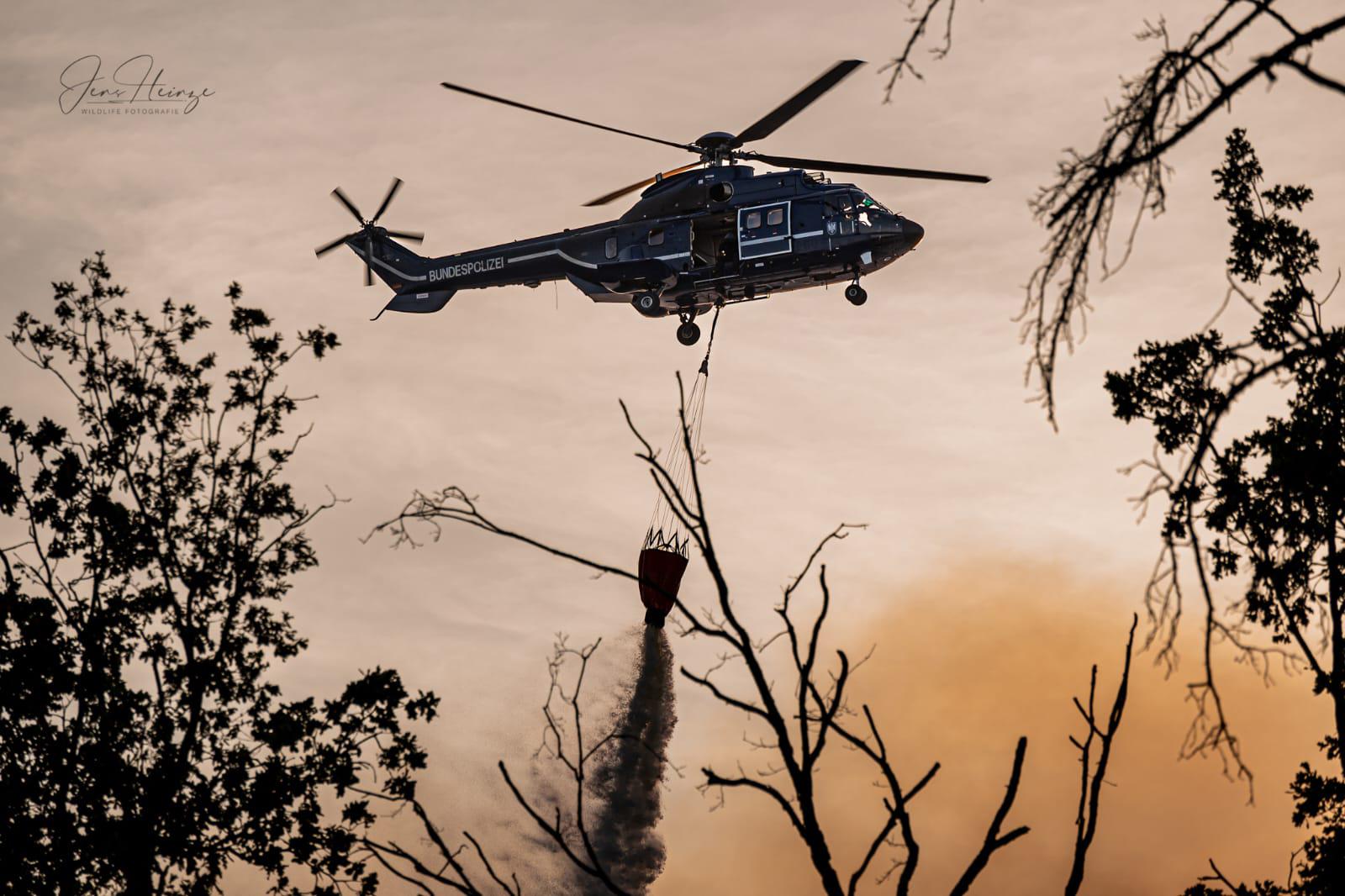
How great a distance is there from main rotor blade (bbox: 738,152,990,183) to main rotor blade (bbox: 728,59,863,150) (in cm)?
68

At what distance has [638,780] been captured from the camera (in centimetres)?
3959

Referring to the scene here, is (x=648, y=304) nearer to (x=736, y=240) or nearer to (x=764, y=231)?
(x=736, y=240)

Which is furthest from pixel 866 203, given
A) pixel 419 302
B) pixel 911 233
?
pixel 419 302

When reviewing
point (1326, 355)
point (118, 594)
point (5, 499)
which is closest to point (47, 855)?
point (118, 594)

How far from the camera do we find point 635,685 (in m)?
37.5

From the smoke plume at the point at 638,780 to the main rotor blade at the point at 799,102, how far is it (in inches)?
480

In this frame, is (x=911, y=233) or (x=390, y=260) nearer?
(x=911, y=233)

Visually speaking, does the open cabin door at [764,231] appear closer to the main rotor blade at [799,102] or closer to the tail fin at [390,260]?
the main rotor blade at [799,102]

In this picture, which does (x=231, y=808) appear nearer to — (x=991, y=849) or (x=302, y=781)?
(x=302, y=781)

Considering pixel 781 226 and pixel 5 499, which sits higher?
pixel 781 226

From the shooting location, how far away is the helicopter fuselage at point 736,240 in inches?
1393

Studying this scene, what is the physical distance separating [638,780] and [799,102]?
18008 millimetres

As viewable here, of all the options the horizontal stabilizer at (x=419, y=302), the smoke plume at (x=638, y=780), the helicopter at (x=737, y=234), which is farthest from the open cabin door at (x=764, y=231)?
the horizontal stabilizer at (x=419, y=302)

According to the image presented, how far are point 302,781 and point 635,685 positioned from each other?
1767 centimetres
